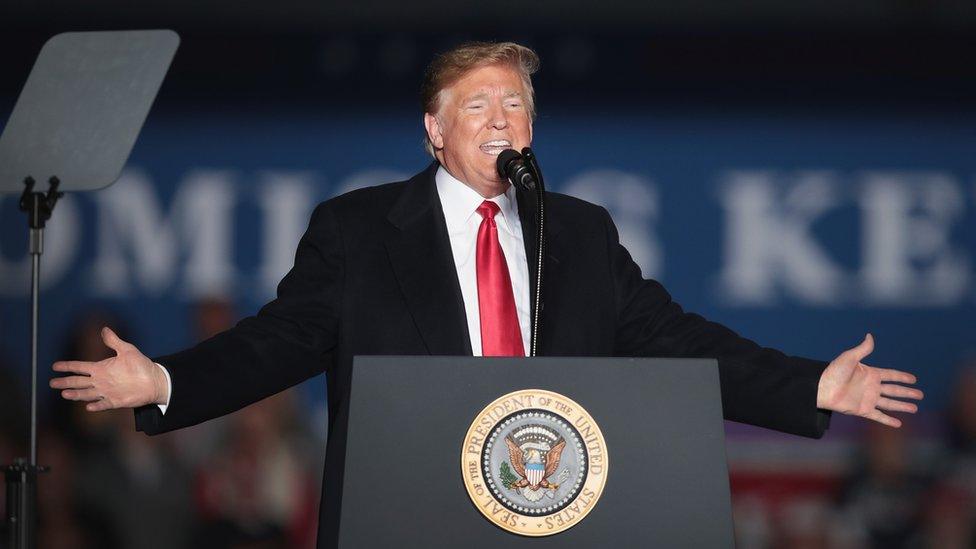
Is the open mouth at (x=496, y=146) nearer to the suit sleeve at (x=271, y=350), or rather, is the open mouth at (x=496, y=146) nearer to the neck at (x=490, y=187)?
the neck at (x=490, y=187)

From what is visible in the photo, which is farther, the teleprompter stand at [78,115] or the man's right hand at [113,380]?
the teleprompter stand at [78,115]

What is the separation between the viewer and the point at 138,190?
4652mm

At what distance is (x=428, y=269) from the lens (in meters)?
2.11

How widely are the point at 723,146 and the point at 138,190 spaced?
1961 mm

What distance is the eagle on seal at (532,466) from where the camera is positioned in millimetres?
1643

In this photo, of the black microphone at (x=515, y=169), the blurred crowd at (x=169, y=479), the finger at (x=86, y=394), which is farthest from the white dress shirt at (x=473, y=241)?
the blurred crowd at (x=169, y=479)

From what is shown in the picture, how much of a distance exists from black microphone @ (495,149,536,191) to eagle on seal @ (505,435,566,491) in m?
0.45

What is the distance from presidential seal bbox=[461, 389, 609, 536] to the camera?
5.39ft

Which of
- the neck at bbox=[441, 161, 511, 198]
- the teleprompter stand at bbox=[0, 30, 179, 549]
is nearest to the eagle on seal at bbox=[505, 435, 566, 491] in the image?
the neck at bbox=[441, 161, 511, 198]

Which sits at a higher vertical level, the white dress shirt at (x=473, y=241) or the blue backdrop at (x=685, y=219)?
the blue backdrop at (x=685, y=219)

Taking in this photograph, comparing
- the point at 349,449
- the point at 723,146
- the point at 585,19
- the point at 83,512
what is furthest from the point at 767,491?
the point at 349,449

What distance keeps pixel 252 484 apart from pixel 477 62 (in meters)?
2.43

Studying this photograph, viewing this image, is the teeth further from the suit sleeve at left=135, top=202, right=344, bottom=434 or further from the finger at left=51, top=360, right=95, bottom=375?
the finger at left=51, top=360, right=95, bottom=375

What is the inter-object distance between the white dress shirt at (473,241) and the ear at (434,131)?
4 cm
